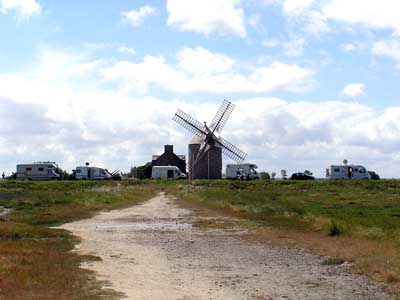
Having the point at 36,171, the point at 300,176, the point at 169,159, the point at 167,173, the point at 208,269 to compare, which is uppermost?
the point at 169,159

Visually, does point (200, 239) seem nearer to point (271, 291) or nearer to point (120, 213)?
point (271, 291)

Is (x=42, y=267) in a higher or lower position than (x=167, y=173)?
lower

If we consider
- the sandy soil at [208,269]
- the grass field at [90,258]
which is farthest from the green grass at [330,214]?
the sandy soil at [208,269]

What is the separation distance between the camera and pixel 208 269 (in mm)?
18578

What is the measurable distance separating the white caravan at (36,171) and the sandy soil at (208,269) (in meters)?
88.9

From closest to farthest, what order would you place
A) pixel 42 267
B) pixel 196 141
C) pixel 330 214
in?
pixel 42 267
pixel 330 214
pixel 196 141

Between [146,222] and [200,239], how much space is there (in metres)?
10.2

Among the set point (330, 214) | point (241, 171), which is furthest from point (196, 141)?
point (330, 214)

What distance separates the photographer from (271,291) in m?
15.0

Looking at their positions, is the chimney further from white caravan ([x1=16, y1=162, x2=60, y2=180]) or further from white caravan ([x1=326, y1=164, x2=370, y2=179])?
white caravan ([x1=326, y1=164, x2=370, y2=179])

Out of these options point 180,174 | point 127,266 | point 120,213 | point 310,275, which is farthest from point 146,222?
point 180,174

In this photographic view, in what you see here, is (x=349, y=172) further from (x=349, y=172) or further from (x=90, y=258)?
(x=90, y=258)

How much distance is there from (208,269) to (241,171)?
3902 inches

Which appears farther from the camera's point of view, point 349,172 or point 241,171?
point 241,171
